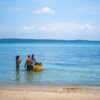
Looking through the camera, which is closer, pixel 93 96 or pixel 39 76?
pixel 93 96

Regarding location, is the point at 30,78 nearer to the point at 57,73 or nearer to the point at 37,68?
the point at 37,68

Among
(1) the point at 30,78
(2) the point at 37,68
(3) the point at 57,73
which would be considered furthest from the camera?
(3) the point at 57,73

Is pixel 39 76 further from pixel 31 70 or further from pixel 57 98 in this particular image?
pixel 57 98

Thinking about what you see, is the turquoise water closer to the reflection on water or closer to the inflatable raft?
the reflection on water

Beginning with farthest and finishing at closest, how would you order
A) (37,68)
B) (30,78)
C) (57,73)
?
1. (57,73)
2. (37,68)
3. (30,78)

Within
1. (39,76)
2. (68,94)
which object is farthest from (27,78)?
(68,94)

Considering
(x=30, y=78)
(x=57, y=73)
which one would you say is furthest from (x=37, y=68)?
(x=30, y=78)

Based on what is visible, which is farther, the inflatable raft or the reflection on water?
the inflatable raft

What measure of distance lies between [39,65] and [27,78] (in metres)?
4.12

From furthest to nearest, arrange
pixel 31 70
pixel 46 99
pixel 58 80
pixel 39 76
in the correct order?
pixel 31 70 < pixel 39 76 < pixel 58 80 < pixel 46 99

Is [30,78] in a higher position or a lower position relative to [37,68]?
lower

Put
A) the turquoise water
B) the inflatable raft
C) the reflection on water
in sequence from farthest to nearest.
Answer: the inflatable raft → the turquoise water → the reflection on water

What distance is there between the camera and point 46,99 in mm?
12656

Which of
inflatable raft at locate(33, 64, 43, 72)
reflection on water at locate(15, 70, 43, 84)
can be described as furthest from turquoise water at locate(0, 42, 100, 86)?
inflatable raft at locate(33, 64, 43, 72)
